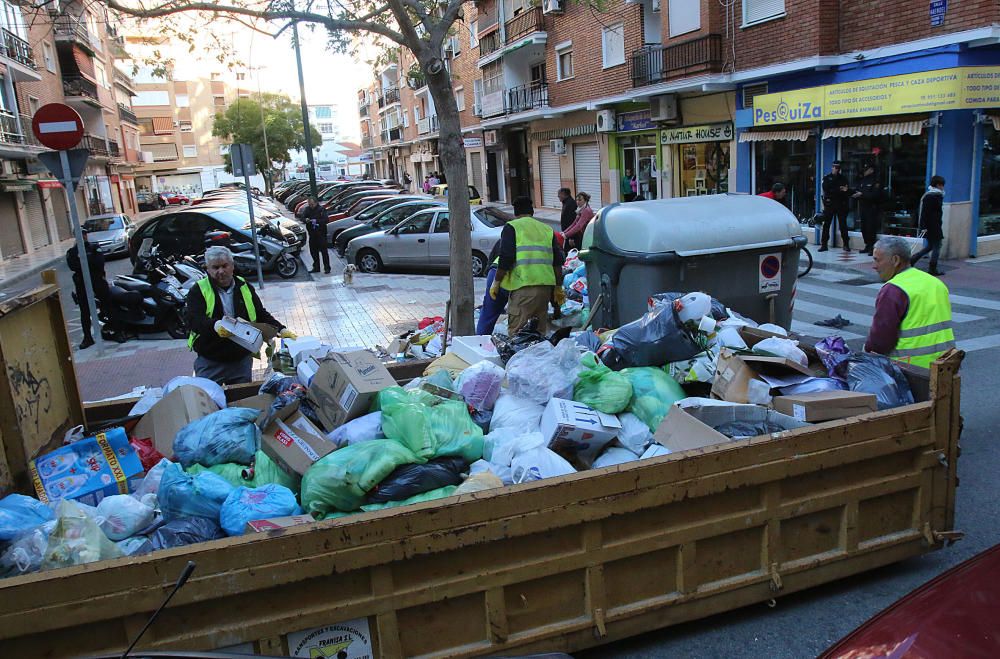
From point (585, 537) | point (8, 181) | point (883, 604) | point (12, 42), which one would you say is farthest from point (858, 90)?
point (12, 42)

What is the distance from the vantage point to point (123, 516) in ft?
10.3

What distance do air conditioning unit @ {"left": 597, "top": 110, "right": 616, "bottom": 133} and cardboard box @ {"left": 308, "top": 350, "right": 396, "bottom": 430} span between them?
21.6 metres

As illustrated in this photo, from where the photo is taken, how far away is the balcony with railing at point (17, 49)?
92.7 ft

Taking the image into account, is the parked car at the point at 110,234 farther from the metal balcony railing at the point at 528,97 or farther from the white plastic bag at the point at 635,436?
the white plastic bag at the point at 635,436

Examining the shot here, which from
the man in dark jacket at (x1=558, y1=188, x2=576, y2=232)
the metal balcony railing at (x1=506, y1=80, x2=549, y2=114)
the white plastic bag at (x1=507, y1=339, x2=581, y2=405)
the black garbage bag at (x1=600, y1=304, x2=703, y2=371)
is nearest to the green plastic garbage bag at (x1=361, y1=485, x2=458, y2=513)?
the white plastic bag at (x1=507, y1=339, x2=581, y2=405)

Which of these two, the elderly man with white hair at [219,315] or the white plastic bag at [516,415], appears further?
the elderly man with white hair at [219,315]

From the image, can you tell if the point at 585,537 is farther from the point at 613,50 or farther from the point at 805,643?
the point at 613,50

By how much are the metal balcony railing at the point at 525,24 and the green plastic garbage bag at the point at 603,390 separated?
2612 cm

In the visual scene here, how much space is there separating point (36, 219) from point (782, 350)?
119ft

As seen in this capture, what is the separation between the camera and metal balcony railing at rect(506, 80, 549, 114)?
28.8m

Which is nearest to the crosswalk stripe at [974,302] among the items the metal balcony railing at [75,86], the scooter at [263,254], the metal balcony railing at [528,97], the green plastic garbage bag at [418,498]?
the green plastic garbage bag at [418,498]

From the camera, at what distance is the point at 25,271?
23.8 m

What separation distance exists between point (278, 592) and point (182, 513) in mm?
817

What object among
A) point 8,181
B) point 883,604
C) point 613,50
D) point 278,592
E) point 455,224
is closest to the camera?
point 278,592
